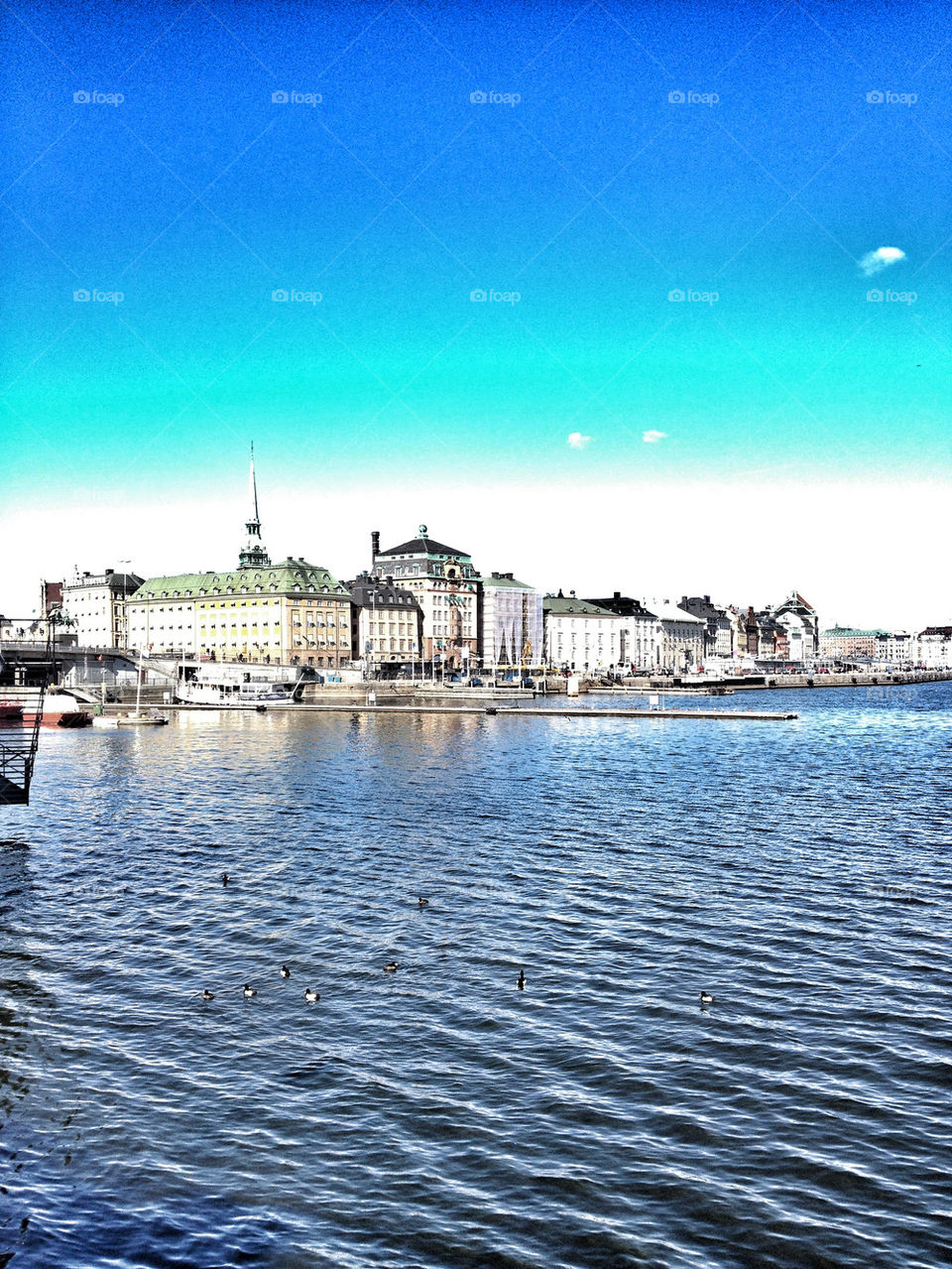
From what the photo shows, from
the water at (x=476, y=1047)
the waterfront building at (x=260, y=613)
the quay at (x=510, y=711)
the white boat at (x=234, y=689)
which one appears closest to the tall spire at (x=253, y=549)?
the waterfront building at (x=260, y=613)

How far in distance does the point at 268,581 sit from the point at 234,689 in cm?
4535

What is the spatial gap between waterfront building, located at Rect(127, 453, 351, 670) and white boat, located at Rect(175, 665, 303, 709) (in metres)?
25.9

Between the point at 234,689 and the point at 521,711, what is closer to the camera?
the point at 521,711

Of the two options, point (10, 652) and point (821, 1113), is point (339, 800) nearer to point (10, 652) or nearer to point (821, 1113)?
point (821, 1113)

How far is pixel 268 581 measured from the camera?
7308 inches

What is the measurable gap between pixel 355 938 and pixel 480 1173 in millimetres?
10503

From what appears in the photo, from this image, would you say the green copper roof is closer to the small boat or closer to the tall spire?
the tall spire

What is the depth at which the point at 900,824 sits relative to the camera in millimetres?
40219

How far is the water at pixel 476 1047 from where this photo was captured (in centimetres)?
1238

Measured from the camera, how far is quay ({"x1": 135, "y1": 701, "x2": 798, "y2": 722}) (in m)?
113

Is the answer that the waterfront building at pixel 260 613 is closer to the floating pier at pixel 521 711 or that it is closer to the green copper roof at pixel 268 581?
the green copper roof at pixel 268 581

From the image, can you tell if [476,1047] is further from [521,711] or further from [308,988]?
[521,711]

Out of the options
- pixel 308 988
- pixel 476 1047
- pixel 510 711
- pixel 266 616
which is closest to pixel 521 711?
pixel 510 711

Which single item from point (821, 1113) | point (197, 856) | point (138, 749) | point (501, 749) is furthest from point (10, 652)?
point (821, 1113)
